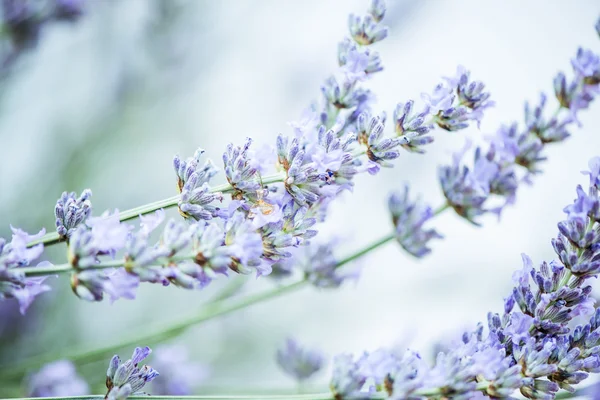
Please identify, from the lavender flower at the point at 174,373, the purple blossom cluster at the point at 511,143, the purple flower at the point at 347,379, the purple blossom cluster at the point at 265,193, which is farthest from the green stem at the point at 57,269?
the lavender flower at the point at 174,373

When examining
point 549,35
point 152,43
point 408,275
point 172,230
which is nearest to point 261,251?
point 172,230

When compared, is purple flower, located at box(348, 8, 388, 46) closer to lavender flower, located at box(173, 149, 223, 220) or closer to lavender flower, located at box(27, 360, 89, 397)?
lavender flower, located at box(173, 149, 223, 220)

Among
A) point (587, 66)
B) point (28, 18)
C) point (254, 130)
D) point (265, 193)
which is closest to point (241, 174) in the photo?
point (265, 193)

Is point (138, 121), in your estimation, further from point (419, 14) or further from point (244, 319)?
point (419, 14)

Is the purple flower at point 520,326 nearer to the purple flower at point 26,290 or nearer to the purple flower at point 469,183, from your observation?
the purple flower at point 469,183

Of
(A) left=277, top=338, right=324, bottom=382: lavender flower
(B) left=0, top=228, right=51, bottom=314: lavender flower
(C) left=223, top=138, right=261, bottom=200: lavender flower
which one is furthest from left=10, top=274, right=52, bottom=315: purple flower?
(A) left=277, top=338, right=324, bottom=382: lavender flower

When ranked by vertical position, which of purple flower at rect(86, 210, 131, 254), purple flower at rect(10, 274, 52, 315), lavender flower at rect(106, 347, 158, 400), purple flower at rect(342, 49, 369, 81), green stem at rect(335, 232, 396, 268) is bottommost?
lavender flower at rect(106, 347, 158, 400)
